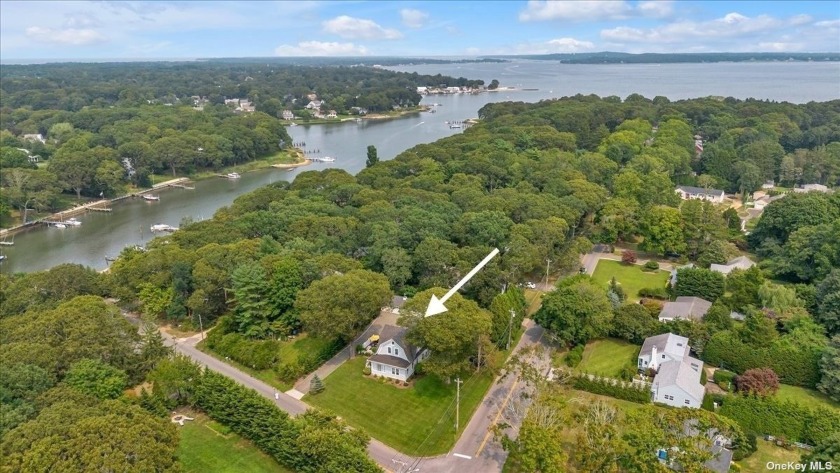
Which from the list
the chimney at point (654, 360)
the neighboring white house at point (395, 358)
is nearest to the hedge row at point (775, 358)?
the chimney at point (654, 360)

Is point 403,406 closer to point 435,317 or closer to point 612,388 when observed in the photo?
point 435,317

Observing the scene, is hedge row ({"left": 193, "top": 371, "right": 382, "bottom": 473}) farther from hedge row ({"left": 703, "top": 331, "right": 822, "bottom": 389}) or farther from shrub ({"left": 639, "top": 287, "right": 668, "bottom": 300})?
shrub ({"left": 639, "top": 287, "right": 668, "bottom": 300})

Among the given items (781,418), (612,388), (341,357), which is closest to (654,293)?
(612,388)

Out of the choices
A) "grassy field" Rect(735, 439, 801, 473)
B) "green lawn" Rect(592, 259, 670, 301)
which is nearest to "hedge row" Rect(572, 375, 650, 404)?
"grassy field" Rect(735, 439, 801, 473)

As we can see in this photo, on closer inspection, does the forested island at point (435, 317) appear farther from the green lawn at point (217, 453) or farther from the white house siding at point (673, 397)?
the white house siding at point (673, 397)

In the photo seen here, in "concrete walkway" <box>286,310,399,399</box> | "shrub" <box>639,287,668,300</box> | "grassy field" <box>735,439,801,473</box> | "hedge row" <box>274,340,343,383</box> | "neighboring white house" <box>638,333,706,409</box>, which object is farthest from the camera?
"shrub" <box>639,287,668,300</box>
